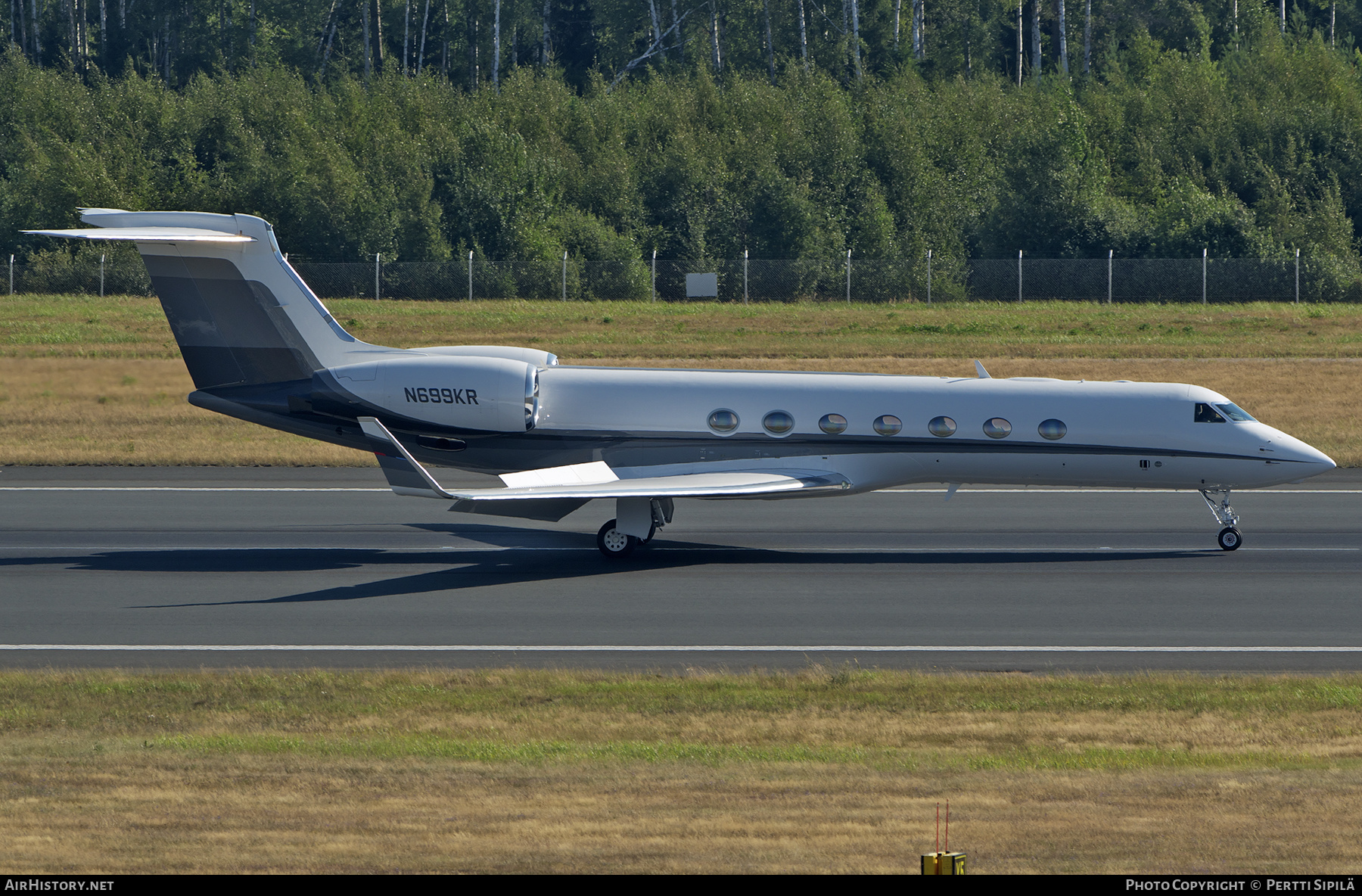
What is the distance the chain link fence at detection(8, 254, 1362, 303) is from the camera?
55906 mm

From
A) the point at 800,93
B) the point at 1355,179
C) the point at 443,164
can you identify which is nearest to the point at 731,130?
the point at 800,93

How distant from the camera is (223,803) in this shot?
32.4 feet

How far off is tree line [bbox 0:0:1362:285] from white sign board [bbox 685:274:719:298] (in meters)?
8.33

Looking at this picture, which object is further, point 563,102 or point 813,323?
point 563,102

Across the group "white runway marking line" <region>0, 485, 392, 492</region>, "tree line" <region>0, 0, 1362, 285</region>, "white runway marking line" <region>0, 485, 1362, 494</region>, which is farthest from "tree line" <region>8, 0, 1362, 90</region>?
"white runway marking line" <region>0, 485, 392, 492</region>

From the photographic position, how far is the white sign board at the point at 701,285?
5628 centimetres

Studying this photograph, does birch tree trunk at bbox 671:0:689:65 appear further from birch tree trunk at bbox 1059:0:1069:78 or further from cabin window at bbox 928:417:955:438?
cabin window at bbox 928:417:955:438

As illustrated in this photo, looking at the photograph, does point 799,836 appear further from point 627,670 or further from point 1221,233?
point 1221,233

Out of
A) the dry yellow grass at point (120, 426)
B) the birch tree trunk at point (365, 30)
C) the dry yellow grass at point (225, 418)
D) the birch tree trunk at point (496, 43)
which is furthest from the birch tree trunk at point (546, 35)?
the dry yellow grass at point (120, 426)

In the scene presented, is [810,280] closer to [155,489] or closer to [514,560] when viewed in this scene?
[155,489]

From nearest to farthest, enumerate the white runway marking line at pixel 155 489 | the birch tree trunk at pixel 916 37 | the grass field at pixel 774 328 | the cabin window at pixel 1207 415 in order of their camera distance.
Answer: the cabin window at pixel 1207 415 → the white runway marking line at pixel 155 489 → the grass field at pixel 774 328 → the birch tree trunk at pixel 916 37

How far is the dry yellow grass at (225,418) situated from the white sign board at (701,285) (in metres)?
13.3

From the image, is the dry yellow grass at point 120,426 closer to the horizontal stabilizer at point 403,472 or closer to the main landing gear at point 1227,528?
the horizontal stabilizer at point 403,472

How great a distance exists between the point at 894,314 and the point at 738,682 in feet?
132
